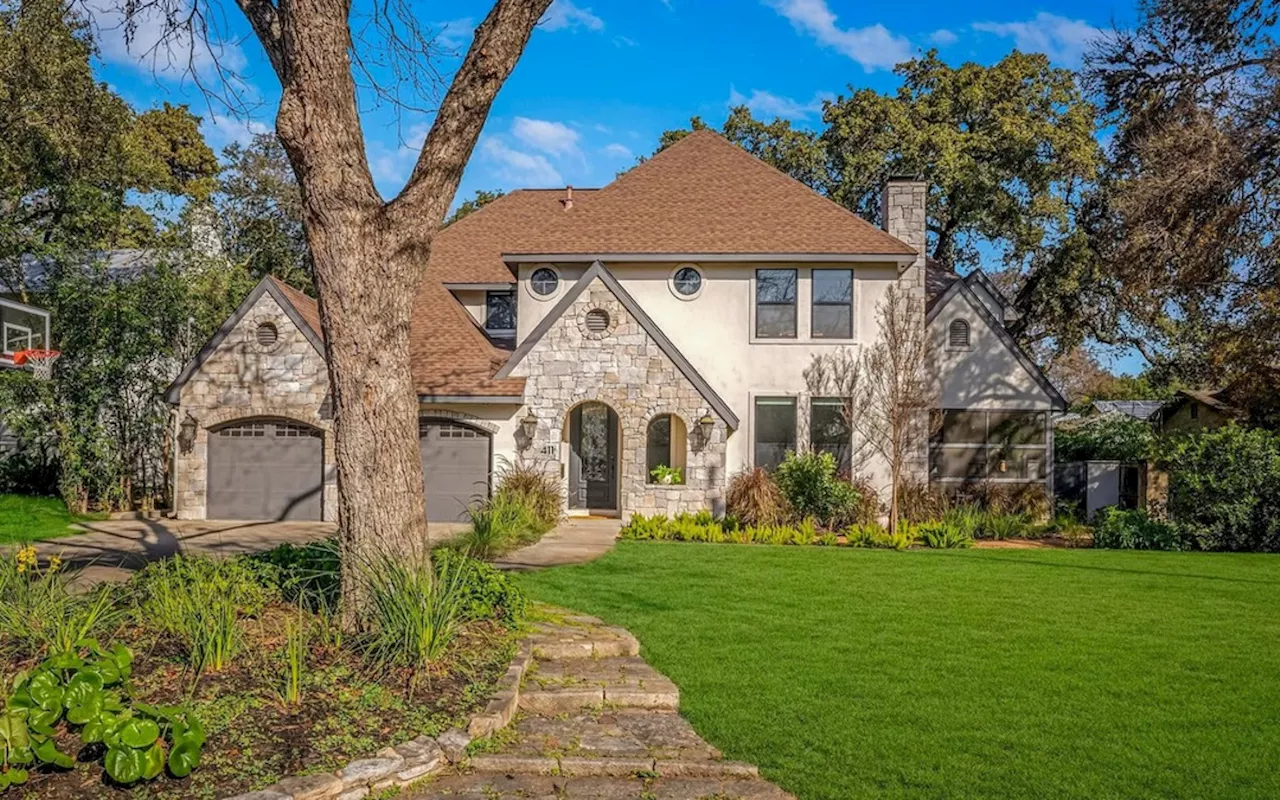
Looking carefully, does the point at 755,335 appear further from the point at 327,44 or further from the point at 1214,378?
the point at 327,44

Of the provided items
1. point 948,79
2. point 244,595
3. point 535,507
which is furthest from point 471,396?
point 948,79

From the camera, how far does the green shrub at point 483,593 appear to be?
607cm

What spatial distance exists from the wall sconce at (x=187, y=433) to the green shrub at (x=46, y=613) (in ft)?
37.5

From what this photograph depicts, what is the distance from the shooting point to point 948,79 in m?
23.8

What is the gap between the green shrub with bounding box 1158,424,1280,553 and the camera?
14.7 meters

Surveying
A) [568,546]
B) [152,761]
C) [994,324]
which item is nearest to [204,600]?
[152,761]

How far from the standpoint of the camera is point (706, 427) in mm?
16094

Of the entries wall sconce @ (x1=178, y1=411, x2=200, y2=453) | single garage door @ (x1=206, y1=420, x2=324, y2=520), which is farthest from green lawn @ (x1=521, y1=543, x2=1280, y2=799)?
wall sconce @ (x1=178, y1=411, x2=200, y2=453)

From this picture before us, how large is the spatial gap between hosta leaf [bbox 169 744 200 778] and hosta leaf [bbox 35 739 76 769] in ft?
1.43

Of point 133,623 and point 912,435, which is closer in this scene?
point 133,623

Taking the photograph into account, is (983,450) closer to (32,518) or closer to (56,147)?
(32,518)

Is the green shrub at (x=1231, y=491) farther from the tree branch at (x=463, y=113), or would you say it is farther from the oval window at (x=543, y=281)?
the tree branch at (x=463, y=113)

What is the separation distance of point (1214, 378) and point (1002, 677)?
18035 mm

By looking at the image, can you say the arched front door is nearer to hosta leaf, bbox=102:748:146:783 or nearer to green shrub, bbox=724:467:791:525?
green shrub, bbox=724:467:791:525
